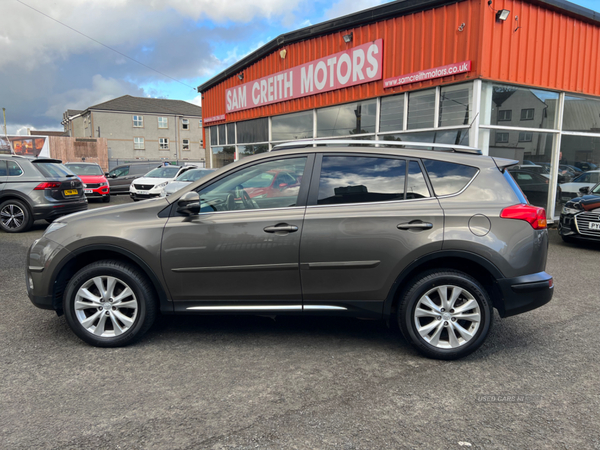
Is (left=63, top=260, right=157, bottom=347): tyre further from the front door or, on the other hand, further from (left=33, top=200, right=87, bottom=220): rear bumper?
(left=33, top=200, right=87, bottom=220): rear bumper

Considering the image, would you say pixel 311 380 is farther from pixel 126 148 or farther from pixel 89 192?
pixel 126 148

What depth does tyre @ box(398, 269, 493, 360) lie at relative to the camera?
337cm

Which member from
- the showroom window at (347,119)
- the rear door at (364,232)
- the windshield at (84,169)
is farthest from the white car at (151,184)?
the rear door at (364,232)

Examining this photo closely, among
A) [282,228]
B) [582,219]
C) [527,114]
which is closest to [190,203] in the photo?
[282,228]

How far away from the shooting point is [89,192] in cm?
1551

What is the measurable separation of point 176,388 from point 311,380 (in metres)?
0.92

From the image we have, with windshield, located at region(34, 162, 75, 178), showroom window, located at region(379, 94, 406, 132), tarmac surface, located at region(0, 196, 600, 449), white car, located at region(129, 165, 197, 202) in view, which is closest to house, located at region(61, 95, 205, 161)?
white car, located at region(129, 165, 197, 202)

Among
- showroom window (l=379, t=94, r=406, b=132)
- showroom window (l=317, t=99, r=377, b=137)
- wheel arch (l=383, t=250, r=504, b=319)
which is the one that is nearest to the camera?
wheel arch (l=383, t=250, r=504, b=319)

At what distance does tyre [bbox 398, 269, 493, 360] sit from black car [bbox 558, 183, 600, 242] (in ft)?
19.2

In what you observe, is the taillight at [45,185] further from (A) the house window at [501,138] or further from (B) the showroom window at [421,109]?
(A) the house window at [501,138]

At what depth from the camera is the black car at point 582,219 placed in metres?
7.85

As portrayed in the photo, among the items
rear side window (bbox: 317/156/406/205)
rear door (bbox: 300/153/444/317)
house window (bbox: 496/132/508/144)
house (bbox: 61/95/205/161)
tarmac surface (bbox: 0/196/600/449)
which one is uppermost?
house (bbox: 61/95/205/161)

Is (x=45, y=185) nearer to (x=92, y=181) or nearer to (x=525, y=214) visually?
(x=92, y=181)

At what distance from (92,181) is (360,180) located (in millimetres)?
14451
